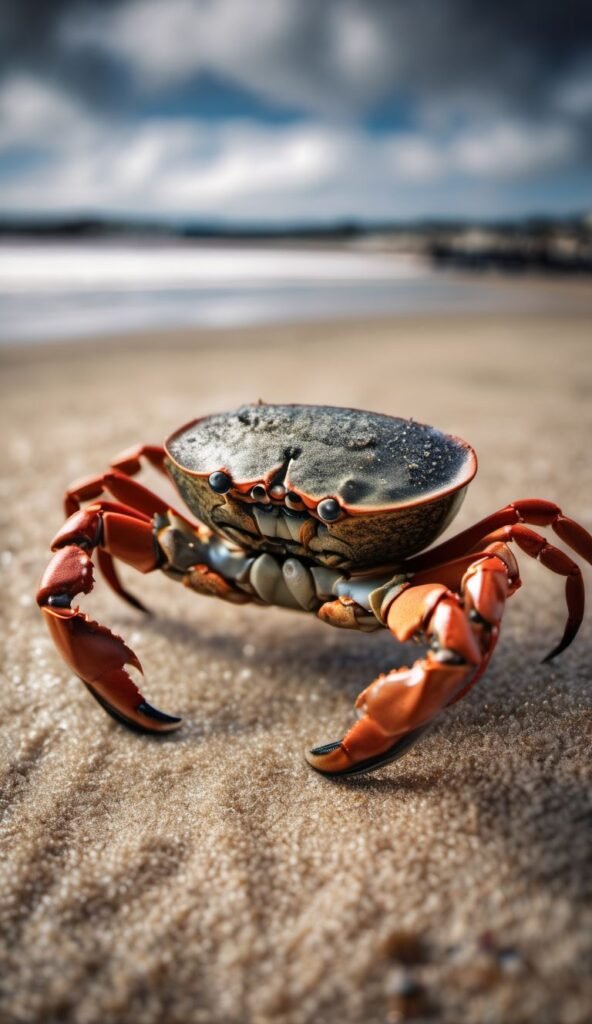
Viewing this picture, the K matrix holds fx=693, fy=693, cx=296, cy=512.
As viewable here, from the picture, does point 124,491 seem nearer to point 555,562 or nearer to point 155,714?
point 155,714

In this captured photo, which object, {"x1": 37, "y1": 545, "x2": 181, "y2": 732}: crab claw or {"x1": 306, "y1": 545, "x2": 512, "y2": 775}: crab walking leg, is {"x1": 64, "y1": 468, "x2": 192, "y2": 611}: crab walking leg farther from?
{"x1": 306, "y1": 545, "x2": 512, "y2": 775}: crab walking leg

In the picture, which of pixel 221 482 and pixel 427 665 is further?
pixel 221 482

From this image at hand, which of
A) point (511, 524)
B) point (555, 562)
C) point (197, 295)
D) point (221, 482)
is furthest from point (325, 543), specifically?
point (197, 295)

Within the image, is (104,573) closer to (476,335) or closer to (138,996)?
(138,996)

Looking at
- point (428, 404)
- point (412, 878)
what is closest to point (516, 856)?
point (412, 878)

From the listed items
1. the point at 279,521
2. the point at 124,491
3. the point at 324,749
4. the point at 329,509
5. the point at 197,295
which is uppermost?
the point at 329,509

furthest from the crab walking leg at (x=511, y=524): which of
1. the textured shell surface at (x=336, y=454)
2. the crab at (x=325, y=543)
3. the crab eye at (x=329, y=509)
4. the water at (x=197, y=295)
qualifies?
the water at (x=197, y=295)
